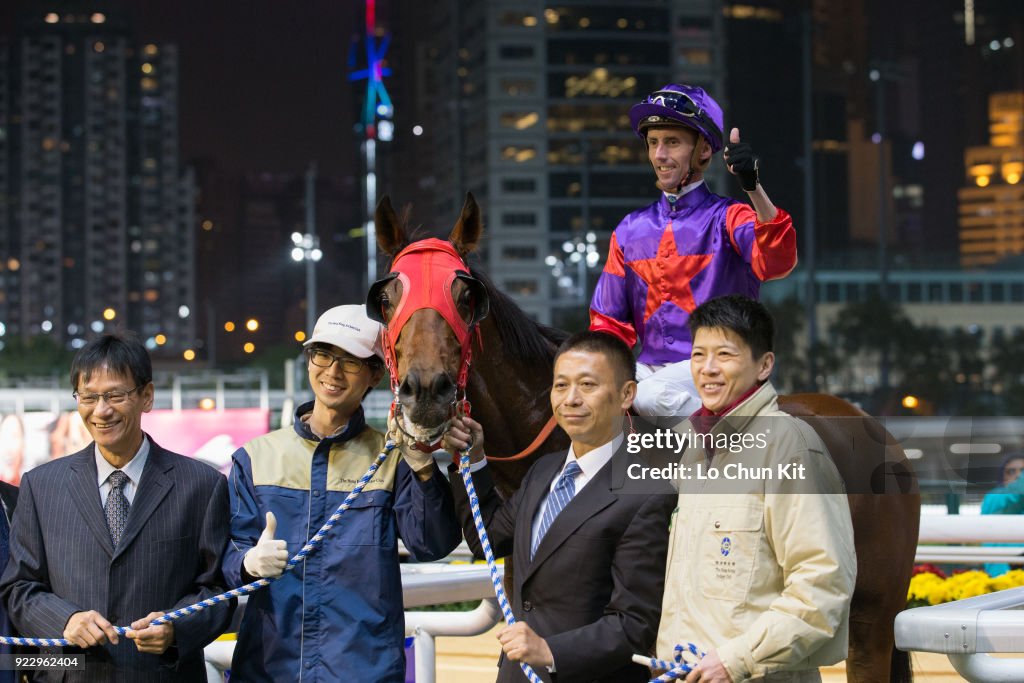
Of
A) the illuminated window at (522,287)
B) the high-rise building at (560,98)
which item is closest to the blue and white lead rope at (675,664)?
the illuminated window at (522,287)

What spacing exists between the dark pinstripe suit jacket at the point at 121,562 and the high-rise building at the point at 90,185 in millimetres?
88182

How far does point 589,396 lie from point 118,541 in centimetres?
118

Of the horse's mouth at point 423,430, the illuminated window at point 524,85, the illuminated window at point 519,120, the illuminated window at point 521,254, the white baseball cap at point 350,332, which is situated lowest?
the horse's mouth at point 423,430

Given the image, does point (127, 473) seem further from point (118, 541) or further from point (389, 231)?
point (389, 231)

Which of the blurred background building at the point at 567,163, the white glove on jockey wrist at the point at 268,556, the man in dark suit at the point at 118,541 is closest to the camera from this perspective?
the white glove on jockey wrist at the point at 268,556

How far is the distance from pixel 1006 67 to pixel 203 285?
345 feet

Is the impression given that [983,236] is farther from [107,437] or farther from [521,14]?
[107,437]

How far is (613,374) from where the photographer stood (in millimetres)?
2311

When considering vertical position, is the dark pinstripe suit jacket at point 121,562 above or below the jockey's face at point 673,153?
below

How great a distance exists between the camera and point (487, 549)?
2369mm

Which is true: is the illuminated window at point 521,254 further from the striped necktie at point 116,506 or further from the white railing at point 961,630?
the white railing at point 961,630

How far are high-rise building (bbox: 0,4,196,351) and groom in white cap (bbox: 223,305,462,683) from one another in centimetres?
8833

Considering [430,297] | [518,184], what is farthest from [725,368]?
[518,184]

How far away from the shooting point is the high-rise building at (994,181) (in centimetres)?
5906
